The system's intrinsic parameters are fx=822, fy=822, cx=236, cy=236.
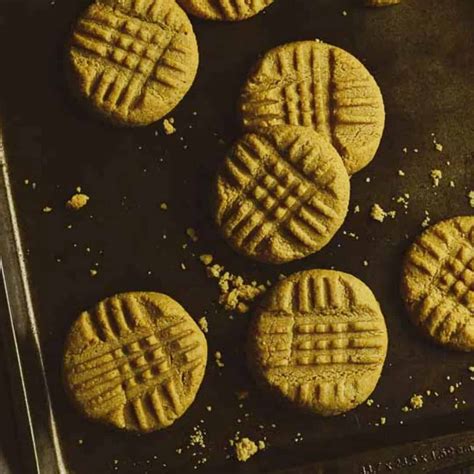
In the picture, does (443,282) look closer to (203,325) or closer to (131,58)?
(203,325)

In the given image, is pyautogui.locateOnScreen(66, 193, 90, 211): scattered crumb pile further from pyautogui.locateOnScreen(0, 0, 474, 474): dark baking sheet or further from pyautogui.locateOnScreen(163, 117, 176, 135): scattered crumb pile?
pyautogui.locateOnScreen(163, 117, 176, 135): scattered crumb pile

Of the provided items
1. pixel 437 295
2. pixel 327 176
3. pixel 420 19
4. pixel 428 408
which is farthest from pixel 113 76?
pixel 428 408

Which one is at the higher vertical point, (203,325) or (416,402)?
(203,325)

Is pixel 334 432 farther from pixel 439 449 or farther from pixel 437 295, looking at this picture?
pixel 437 295

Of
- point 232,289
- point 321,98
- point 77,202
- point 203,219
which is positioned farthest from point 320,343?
point 77,202

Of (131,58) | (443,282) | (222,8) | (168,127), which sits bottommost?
(443,282)

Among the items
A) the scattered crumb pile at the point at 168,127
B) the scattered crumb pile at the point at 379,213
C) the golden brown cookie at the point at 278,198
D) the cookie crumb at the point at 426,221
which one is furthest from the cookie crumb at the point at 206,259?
the cookie crumb at the point at 426,221

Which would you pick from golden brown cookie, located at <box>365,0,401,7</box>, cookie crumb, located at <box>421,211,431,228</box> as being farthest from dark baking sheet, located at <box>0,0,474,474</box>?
golden brown cookie, located at <box>365,0,401,7</box>
